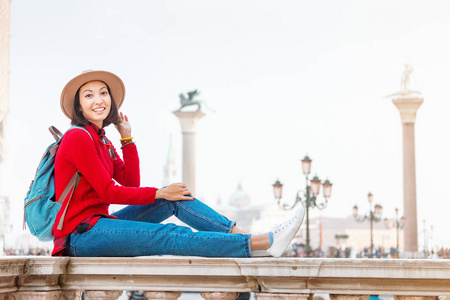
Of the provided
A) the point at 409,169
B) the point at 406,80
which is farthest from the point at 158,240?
the point at 406,80

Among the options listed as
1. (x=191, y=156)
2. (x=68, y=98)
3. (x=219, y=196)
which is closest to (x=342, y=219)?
(x=219, y=196)

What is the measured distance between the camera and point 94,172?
2.99 meters

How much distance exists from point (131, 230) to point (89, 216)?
206 millimetres

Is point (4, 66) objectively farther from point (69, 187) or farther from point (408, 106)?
point (69, 187)

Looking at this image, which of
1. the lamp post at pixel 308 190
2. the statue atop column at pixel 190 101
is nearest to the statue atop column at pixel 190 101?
the statue atop column at pixel 190 101

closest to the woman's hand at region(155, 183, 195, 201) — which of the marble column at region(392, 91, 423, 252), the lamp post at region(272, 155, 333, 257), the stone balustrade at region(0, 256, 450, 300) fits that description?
the stone balustrade at region(0, 256, 450, 300)

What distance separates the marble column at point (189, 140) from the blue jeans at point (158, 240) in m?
22.9

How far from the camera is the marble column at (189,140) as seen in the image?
2600cm

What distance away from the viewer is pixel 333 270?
266 centimetres

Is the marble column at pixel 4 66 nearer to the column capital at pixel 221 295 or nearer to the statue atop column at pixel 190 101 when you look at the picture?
the statue atop column at pixel 190 101

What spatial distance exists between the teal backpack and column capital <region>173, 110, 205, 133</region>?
75.0ft

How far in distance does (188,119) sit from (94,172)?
75.9ft

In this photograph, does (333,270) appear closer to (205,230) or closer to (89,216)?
(205,230)

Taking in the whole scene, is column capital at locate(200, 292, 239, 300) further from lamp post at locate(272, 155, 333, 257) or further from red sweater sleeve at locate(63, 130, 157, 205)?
lamp post at locate(272, 155, 333, 257)
